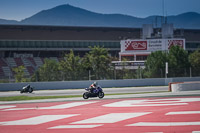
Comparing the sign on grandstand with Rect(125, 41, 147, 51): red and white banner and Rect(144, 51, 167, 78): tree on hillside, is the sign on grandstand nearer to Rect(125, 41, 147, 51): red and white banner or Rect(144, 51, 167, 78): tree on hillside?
Rect(125, 41, 147, 51): red and white banner

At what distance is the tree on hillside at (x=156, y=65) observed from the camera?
43.6 meters

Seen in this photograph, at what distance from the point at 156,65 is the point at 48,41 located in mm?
42830

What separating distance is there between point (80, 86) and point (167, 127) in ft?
93.0

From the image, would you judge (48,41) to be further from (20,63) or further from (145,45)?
(145,45)

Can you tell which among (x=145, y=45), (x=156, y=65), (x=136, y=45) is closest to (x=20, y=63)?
(x=136, y=45)

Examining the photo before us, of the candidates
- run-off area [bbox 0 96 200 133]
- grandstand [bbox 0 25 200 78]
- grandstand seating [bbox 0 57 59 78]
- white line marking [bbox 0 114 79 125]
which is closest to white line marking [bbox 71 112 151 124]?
run-off area [bbox 0 96 200 133]

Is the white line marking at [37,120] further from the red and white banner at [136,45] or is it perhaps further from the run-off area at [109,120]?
the red and white banner at [136,45]

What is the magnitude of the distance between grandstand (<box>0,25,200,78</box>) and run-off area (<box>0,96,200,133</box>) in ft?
195

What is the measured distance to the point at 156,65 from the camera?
155 ft

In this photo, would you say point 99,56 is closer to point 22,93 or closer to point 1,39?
point 22,93

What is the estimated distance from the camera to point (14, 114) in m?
18.5

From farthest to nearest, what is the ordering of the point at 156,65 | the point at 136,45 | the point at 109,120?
the point at 136,45 → the point at 156,65 → the point at 109,120

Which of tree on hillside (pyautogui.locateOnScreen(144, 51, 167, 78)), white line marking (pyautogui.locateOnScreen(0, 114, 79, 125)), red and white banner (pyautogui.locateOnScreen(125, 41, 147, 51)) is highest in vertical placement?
red and white banner (pyautogui.locateOnScreen(125, 41, 147, 51))

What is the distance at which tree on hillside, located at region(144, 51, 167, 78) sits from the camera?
4362cm
